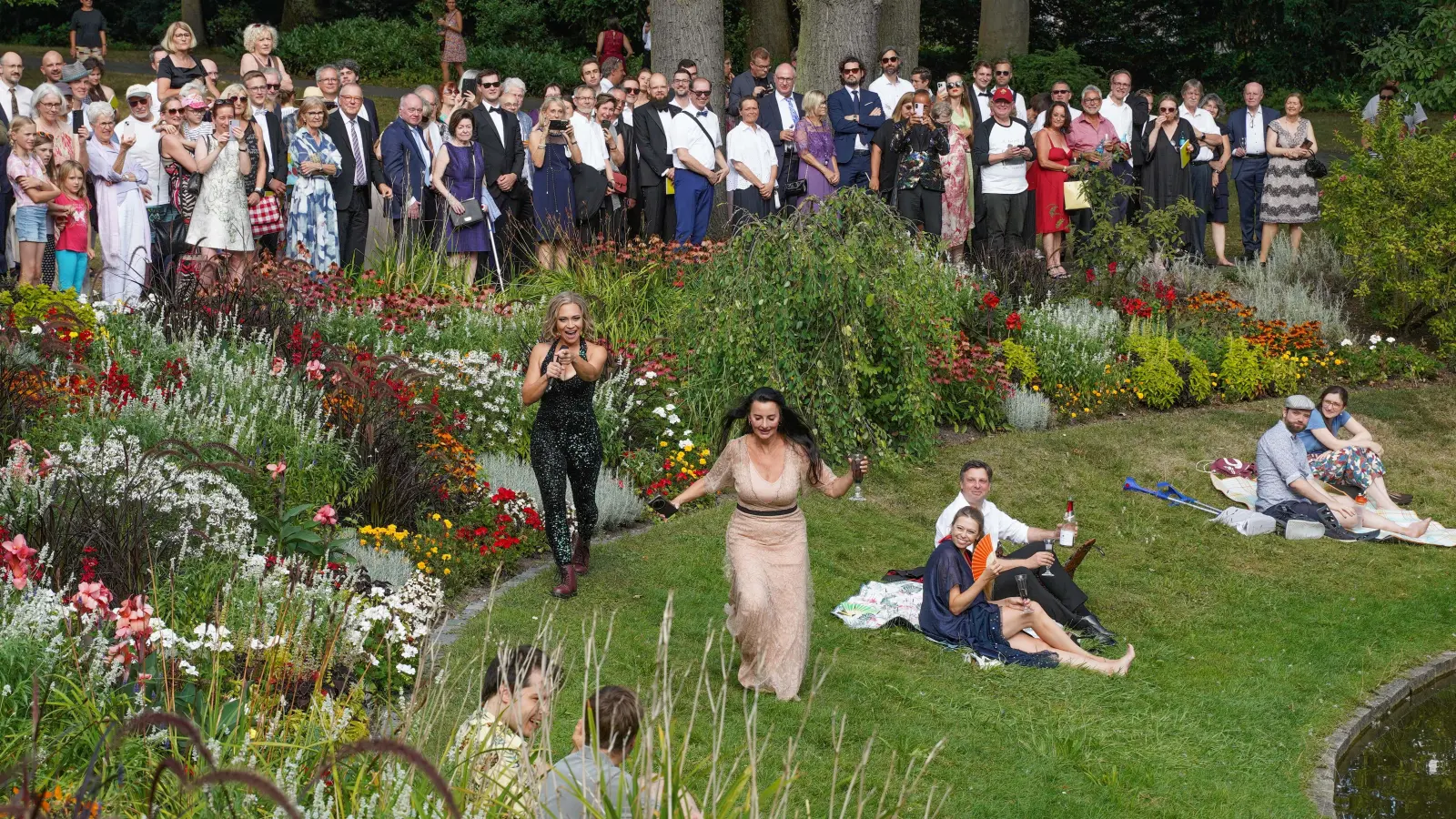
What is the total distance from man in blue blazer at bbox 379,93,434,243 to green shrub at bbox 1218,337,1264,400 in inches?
295

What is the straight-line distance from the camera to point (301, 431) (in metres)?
9.90

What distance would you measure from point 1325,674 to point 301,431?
624 cm

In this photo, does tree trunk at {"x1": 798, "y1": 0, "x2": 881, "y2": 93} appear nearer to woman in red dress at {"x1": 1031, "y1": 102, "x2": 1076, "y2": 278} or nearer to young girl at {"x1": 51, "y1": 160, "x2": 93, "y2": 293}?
woman in red dress at {"x1": 1031, "y1": 102, "x2": 1076, "y2": 278}

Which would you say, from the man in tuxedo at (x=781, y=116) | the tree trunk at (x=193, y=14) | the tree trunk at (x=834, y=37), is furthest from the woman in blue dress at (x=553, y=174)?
the tree trunk at (x=193, y=14)

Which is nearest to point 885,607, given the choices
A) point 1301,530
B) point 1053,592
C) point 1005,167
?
point 1053,592

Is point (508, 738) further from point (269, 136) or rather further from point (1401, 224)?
point (1401, 224)

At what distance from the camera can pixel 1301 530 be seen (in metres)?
12.4

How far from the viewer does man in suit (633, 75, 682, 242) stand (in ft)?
51.8

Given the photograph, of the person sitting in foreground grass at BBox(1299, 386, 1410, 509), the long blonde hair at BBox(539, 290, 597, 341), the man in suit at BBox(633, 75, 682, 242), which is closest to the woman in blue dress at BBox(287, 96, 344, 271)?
the man in suit at BBox(633, 75, 682, 242)

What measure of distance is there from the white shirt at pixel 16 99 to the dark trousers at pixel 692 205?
4.85m

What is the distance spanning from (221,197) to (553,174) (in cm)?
328

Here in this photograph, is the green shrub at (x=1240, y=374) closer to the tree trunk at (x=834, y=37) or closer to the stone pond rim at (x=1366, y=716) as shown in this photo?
the tree trunk at (x=834, y=37)

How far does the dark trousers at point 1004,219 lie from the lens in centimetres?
1661

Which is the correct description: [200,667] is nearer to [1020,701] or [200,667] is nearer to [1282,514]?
[1020,701]
